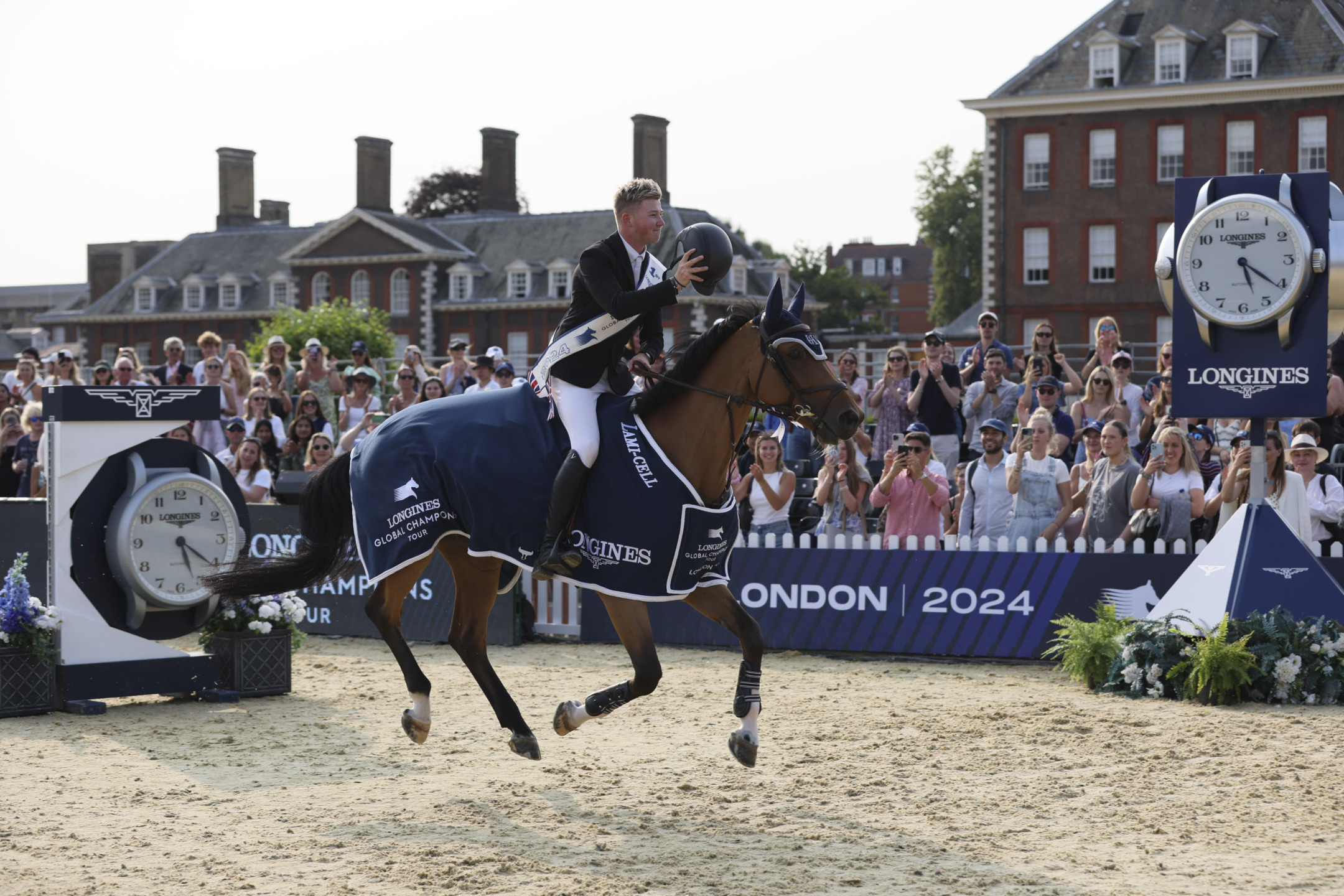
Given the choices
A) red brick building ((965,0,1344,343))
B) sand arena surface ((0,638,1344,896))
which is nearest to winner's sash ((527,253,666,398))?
sand arena surface ((0,638,1344,896))

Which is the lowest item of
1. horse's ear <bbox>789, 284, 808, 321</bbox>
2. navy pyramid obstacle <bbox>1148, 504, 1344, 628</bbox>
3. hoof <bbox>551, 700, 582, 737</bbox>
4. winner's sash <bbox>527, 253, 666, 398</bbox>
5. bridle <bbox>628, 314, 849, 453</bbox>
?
hoof <bbox>551, 700, 582, 737</bbox>

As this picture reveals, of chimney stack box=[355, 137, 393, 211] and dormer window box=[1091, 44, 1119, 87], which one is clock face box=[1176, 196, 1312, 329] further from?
chimney stack box=[355, 137, 393, 211]

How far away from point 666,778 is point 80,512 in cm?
515

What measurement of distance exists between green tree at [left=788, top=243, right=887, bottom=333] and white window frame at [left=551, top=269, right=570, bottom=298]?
18394mm

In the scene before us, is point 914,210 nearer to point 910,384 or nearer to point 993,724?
point 910,384

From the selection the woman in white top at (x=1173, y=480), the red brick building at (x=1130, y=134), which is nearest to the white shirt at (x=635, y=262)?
the woman in white top at (x=1173, y=480)

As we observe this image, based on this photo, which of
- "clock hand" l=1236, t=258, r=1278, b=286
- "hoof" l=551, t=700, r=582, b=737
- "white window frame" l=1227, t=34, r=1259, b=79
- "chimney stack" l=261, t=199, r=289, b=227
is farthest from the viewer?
"chimney stack" l=261, t=199, r=289, b=227

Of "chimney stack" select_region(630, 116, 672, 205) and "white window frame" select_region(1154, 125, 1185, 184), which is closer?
"white window frame" select_region(1154, 125, 1185, 184)

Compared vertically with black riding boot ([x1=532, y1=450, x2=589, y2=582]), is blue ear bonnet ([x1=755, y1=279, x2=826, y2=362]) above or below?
above

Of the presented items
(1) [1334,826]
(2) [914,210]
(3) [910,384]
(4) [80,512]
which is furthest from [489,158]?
(1) [1334,826]

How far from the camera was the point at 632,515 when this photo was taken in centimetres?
679

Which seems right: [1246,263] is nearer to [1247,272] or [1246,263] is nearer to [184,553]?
[1247,272]

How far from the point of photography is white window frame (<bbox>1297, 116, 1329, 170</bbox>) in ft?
133

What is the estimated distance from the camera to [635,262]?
23.0 ft
